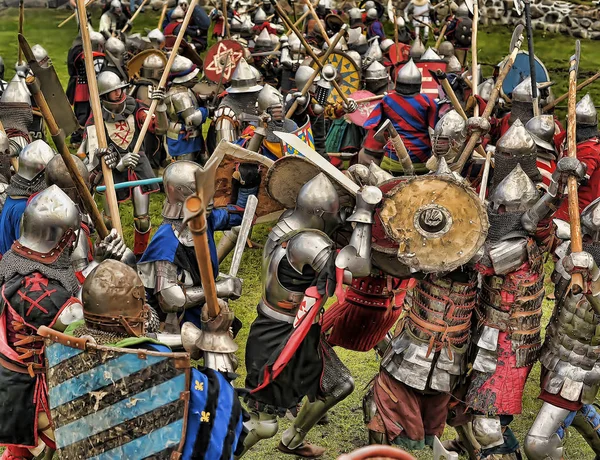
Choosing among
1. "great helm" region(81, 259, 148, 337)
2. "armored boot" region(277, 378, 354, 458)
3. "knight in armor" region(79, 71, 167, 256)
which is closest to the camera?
"great helm" region(81, 259, 148, 337)

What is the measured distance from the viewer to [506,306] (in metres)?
4.41

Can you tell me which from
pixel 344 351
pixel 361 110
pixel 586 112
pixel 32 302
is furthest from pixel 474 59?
pixel 32 302

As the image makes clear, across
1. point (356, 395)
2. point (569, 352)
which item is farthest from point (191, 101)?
point (569, 352)

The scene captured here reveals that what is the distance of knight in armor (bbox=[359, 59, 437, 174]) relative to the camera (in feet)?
24.1

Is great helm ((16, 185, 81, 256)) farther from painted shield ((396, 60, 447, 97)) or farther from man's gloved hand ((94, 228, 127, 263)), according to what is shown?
painted shield ((396, 60, 447, 97))

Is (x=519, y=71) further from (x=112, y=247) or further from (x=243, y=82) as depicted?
(x=112, y=247)

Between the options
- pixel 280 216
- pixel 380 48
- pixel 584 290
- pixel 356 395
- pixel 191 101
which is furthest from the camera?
pixel 380 48

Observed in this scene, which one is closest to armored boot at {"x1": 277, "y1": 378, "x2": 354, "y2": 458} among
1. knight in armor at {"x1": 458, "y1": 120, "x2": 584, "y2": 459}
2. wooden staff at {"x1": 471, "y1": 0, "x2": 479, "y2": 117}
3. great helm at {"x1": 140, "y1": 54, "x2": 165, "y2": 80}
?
knight in armor at {"x1": 458, "y1": 120, "x2": 584, "y2": 459}

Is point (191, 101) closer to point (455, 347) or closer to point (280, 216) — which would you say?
point (280, 216)

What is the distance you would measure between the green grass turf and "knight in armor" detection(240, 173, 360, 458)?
0.85 m

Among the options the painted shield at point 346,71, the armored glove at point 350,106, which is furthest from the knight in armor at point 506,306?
the painted shield at point 346,71

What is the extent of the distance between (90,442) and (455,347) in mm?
2220

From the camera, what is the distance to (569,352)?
441 centimetres

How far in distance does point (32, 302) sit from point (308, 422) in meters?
1.90
